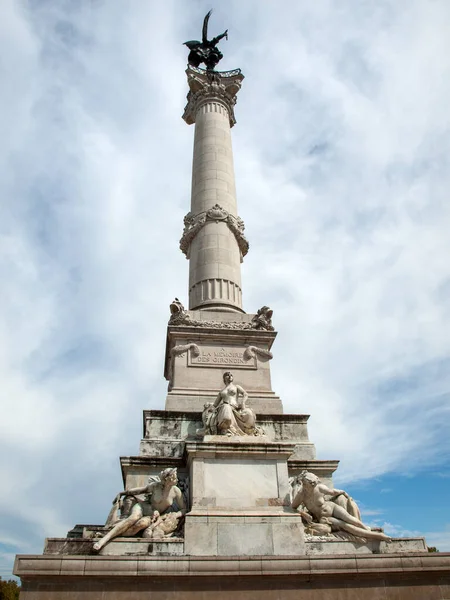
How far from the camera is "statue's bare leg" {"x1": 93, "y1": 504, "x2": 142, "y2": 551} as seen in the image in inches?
466

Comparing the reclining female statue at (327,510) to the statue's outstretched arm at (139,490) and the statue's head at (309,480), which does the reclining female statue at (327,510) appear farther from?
the statue's outstretched arm at (139,490)

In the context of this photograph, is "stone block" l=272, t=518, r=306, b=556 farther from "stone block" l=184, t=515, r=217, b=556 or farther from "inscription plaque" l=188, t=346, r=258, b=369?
"inscription plaque" l=188, t=346, r=258, b=369

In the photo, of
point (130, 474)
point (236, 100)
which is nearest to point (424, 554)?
point (130, 474)

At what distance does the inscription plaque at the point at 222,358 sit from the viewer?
1805 centimetres

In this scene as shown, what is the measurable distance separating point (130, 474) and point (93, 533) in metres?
1.94

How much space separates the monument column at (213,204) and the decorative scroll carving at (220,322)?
1.08 meters

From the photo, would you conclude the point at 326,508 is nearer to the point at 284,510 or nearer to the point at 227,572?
the point at 284,510

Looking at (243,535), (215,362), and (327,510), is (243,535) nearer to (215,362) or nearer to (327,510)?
(327,510)

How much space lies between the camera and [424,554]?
40.4 feet

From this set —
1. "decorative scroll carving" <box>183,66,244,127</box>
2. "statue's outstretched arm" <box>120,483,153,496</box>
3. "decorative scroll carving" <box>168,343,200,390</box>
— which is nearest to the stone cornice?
"statue's outstretched arm" <box>120,483,153,496</box>

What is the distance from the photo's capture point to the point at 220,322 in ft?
62.2

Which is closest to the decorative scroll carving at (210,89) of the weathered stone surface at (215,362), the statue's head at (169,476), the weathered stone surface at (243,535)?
the weathered stone surface at (215,362)

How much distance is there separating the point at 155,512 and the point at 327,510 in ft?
14.4

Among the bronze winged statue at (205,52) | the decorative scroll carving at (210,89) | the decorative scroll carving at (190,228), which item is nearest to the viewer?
the decorative scroll carving at (190,228)
